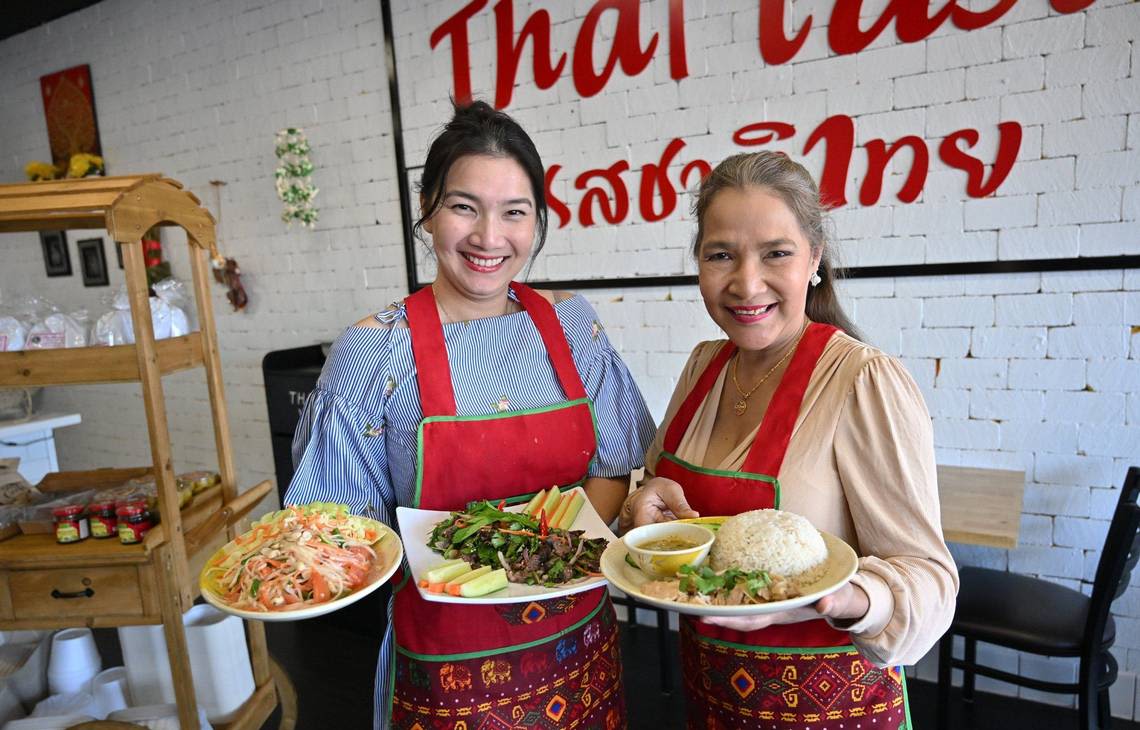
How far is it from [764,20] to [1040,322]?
1.76 meters

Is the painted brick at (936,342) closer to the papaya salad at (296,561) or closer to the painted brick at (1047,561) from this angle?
the painted brick at (1047,561)

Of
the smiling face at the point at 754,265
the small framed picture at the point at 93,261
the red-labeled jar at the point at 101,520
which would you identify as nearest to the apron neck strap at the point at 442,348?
the smiling face at the point at 754,265

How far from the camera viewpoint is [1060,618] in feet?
7.88

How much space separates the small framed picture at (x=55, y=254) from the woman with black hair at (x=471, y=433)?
232 inches

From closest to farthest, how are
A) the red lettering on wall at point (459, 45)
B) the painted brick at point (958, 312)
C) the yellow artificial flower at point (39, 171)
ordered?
the painted brick at point (958, 312) → the red lettering on wall at point (459, 45) → the yellow artificial flower at point (39, 171)

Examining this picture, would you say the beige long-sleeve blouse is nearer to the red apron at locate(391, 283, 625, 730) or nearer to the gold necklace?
the gold necklace

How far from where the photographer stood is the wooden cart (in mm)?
1933

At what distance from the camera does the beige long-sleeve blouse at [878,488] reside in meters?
1.14

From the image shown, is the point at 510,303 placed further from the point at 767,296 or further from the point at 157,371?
the point at 157,371

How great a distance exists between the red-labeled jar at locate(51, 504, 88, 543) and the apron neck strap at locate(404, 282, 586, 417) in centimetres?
137

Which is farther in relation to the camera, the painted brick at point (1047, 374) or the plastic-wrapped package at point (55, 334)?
the painted brick at point (1047, 374)

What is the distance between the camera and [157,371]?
2027mm

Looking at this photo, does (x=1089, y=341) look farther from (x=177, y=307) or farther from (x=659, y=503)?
(x=177, y=307)

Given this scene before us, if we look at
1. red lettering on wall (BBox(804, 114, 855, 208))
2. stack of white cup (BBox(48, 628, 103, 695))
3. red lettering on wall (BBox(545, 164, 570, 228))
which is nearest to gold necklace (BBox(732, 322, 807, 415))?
red lettering on wall (BBox(804, 114, 855, 208))
